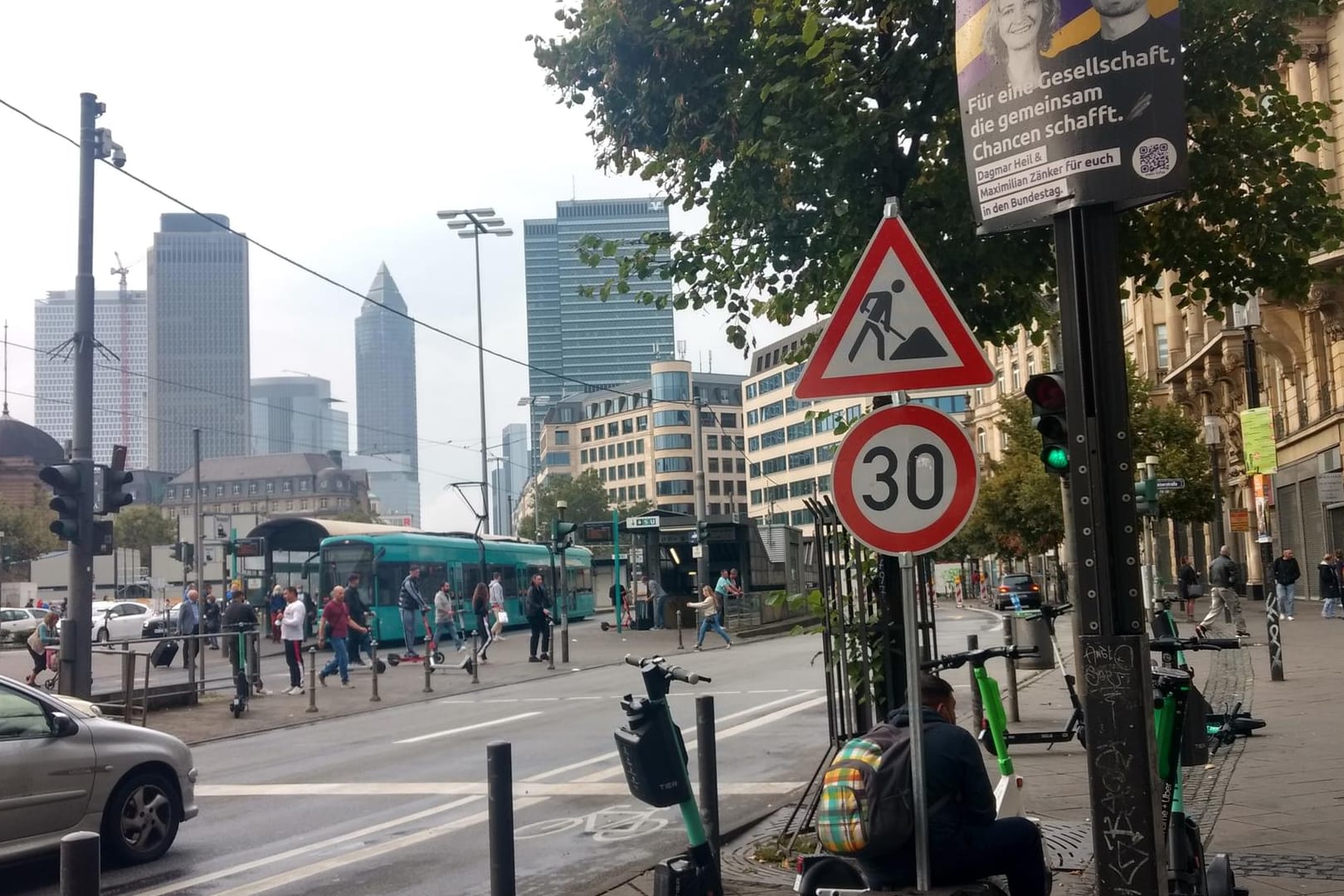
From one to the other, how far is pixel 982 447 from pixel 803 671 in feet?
244

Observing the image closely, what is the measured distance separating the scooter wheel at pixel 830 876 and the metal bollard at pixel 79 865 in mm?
2351

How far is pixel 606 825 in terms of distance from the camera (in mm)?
9070

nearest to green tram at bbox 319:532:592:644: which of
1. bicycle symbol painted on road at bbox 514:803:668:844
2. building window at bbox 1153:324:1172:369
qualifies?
bicycle symbol painted on road at bbox 514:803:668:844

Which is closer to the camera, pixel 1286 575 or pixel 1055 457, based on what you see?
pixel 1055 457

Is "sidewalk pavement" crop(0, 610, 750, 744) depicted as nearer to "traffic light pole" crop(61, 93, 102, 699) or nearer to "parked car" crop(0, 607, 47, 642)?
"traffic light pole" crop(61, 93, 102, 699)

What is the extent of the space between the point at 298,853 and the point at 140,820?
1023mm

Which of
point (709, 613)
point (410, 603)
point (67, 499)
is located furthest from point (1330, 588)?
point (67, 499)

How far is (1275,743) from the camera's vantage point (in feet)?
35.9

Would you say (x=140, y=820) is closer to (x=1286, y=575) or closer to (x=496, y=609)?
(x=496, y=609)

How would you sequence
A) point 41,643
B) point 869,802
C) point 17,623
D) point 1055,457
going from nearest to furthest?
point 869,802 → point 1055,457 → point 41,643 → point 17,623

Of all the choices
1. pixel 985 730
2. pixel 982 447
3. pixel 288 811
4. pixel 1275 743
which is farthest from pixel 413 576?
pixel 982 447

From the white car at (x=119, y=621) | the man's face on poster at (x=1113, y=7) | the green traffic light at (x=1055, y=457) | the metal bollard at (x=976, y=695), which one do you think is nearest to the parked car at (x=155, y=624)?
the white car at (x=119, y=621)

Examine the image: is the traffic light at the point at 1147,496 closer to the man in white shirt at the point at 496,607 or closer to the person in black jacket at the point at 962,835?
the person in black jacket at the point at 962,835

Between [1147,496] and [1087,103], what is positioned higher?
[1087,103]
